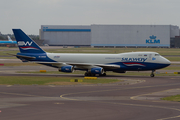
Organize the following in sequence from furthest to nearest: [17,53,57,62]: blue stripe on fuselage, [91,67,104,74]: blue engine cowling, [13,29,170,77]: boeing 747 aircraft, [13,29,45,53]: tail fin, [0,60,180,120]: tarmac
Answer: [13,29,45,53]: tail fin < [17,53,57,62]: blue stripe on fuselage < [13,29,170,77]: boeing 747 aircraft < [91,67,104,74]: blue engine cowling < [0,60,180,120]: tarmac

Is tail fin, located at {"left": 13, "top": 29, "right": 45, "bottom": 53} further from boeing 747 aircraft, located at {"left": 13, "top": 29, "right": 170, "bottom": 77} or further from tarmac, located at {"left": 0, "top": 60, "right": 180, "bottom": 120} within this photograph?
tarmac, located at {"left": 0, "top": 60, "right": 180, "bottom": 120}

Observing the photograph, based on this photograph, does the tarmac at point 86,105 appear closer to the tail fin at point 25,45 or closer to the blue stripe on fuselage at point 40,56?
the blue stripe on fuselage at point 40,56

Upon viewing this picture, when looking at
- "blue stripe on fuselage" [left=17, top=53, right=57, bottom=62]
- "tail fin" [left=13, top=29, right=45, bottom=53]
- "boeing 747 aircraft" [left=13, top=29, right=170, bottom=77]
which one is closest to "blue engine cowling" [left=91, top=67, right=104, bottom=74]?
"boeing 747 aircraft" [left=13, top=29, right=170, bottom=77]

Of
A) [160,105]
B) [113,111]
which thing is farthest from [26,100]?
[160,105]

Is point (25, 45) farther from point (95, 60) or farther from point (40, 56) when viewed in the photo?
point (95, 60)

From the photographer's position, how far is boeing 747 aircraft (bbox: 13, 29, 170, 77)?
51469 mm

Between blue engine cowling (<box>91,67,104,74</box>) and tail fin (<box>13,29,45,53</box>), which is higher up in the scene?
tail fin (<box>13,29,45,53</box>)

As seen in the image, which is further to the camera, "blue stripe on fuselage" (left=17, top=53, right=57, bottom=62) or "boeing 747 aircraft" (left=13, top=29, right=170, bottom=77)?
"blue stripe on fuselage" (left=17, top=53, right=57, bottom=62)

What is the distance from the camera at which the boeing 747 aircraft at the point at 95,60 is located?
5147 centimetres

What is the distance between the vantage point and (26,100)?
88.3 ft

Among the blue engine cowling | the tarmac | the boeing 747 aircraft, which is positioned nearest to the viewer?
the tarmac

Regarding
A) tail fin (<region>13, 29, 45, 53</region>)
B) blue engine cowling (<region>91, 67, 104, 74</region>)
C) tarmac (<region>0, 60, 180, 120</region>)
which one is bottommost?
tarmac (<region>0, 60, 180, 120</region>)

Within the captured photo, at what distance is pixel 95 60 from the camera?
177ft

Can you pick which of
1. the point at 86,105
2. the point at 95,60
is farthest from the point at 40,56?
the point at 86,105
